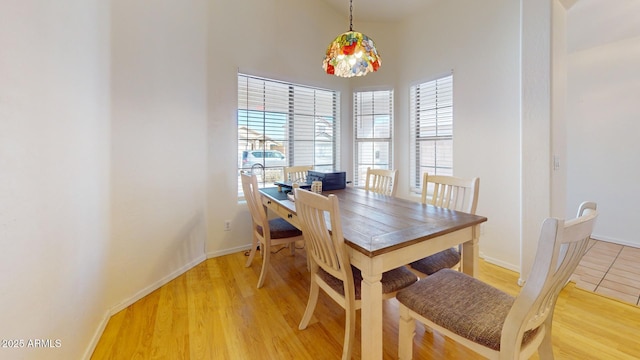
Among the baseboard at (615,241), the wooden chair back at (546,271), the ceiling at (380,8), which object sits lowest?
the baseboard at (615,241)

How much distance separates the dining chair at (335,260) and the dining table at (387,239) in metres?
0.07

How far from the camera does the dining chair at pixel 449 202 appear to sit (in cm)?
166

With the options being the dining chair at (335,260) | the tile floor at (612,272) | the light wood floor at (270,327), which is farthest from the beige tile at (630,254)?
the dining chair at (335,260)

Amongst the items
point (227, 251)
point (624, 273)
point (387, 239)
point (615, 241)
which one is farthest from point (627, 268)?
point (227, 251)

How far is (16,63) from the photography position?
92 centimetres

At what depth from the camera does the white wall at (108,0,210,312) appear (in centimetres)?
187

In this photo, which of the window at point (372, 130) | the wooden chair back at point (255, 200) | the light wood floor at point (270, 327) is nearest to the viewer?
the light wood floor at point (270, 327)

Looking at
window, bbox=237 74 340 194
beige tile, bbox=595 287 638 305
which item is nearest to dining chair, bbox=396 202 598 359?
beige tile, bbox=595 287 638 305

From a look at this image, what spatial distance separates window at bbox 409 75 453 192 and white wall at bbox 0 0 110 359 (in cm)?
333

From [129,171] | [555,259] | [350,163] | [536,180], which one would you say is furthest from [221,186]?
[536,180]

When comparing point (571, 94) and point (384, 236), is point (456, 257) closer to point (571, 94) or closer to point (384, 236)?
point (384, 236)

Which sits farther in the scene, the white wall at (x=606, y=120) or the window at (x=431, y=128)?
the window at (x=431, y=128)

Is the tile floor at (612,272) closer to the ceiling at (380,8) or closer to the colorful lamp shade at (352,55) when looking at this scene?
the colorful lamp shade at (352,55)

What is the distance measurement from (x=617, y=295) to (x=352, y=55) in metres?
2.84
